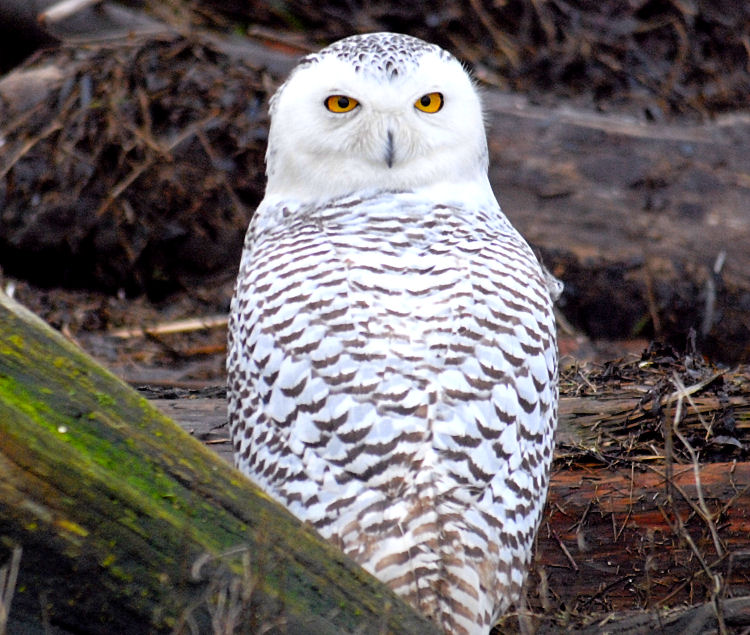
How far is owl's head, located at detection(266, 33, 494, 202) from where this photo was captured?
3.35m

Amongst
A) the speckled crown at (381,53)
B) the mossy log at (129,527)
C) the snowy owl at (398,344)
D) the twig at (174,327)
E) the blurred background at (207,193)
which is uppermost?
the speckled crown at (381,53)

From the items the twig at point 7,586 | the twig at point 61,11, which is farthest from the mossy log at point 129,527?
the twig at point 61,11

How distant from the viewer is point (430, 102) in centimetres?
347

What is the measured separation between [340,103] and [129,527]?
179cm

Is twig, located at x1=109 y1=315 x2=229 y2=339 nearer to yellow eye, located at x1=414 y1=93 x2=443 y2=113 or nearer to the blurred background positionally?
the blurred background

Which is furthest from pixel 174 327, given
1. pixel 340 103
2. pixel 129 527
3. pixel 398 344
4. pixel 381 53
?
pixel 129 527

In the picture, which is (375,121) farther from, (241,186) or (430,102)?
(241,186)

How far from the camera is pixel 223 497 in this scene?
83.7 inches

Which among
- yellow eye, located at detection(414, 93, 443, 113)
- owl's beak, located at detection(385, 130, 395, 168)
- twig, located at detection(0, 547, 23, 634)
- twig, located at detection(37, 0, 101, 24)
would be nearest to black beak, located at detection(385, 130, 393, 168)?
owl's beak, located at detection(385, 130, 395, 168)

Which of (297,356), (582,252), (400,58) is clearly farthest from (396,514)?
(582,252)

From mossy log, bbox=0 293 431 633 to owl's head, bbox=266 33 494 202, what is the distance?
1.54m

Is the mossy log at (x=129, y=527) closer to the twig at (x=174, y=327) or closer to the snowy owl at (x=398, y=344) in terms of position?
the snowy owl at (x=398, y=344)

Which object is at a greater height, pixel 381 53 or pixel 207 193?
pixel 381 53

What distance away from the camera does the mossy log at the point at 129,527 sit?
6.49 ft
